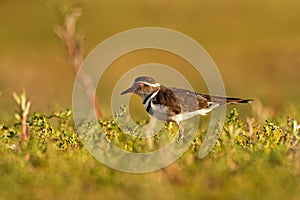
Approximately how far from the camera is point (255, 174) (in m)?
6.09

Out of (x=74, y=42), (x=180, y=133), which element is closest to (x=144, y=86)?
(x=180, y=133)

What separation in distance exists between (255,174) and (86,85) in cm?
574

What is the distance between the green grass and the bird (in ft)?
5.18

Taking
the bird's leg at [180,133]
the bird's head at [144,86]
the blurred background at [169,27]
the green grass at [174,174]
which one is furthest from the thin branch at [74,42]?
the blurred background at [169,27]

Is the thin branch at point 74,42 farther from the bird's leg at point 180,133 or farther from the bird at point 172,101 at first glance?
the bird's leg at point 180,133

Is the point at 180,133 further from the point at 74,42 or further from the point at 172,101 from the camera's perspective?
the point at 74,42

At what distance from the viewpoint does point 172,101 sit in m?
9.41

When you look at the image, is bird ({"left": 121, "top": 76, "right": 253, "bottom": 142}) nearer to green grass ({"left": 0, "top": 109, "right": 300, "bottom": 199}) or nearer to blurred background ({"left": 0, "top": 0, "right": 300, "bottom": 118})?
green grass ({"left": 0, "top": 109, "right": 300, "bottom": 199})

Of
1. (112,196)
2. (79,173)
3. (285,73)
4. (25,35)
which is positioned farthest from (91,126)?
(25,35)

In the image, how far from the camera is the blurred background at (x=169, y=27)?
39.0m

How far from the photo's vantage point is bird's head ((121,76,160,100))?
9.77 metres

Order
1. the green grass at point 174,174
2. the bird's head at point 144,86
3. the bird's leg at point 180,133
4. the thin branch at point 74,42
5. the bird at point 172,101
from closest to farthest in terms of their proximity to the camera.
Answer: the green grass at point 174,174 → the bird's leg at point 180,133 → the bird at point 172,101 → the bird's head at point 144,86 → the thin branch at point 74,42

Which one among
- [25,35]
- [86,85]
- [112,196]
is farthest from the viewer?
[25,35]

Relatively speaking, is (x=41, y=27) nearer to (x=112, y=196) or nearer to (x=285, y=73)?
(x=285, y=73)
